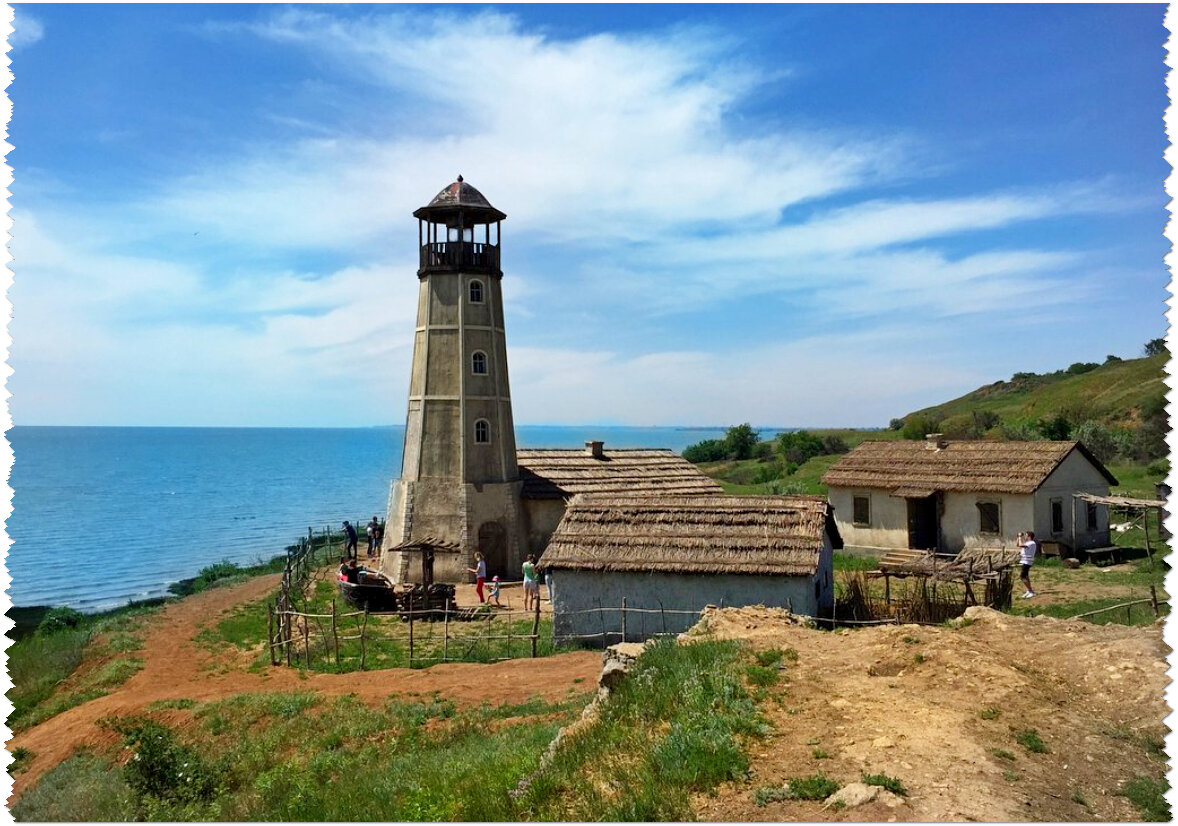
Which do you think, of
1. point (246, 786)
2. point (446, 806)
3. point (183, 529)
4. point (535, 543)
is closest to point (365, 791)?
point (446, 806)

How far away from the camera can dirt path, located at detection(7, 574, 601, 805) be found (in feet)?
50.0

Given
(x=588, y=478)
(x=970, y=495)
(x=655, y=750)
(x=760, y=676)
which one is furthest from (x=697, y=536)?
(x=970, y=495)

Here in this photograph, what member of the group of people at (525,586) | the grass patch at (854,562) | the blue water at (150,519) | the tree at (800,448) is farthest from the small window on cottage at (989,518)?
the tree at (800,448)

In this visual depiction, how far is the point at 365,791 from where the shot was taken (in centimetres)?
1033

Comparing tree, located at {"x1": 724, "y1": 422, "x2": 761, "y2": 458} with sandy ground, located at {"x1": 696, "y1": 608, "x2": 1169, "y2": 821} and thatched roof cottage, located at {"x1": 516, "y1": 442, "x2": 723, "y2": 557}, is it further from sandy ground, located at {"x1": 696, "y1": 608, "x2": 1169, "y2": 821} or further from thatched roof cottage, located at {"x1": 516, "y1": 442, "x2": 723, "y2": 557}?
sandy ground, located at {"x1": 696, "y1": 608, "x2": 1169, "y2": 821}

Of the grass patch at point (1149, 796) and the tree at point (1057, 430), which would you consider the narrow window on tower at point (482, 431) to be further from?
the tree at point (1057, 430)

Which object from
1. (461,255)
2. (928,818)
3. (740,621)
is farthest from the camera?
(461,255)

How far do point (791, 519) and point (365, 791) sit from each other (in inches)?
454

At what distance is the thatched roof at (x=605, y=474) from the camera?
30500mm

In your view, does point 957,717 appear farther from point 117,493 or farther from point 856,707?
point 117,493

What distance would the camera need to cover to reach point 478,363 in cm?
2942

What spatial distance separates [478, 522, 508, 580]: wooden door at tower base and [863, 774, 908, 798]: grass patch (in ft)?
73.3

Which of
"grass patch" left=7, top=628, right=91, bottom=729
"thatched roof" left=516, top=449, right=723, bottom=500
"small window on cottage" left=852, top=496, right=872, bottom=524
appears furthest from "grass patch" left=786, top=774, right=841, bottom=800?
"small window on cottage" left=852, top=496, right=872, bottom=524

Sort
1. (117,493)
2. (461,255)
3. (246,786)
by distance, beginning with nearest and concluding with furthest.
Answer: (246,786) < (461,255) < (117,493)
